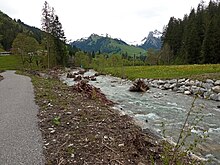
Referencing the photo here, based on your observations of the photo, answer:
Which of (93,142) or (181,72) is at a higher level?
(93,142)

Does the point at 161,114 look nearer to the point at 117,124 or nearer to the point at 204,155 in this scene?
the point at 117,124

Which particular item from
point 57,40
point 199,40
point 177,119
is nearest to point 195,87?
point 177,119

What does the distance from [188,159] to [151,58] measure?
78666 millimetres

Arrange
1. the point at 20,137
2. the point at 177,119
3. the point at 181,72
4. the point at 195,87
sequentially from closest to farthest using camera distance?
the point at 20,137 < the point at 177,119 < the point at 195,87 < the point at 181,72

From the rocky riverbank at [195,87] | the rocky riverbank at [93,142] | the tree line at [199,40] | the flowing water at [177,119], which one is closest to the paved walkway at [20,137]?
the rocky riverbank at [93,142]

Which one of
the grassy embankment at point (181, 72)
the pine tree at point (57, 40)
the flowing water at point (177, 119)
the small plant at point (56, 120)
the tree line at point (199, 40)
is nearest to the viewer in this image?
the flowing water at point (177, 119)

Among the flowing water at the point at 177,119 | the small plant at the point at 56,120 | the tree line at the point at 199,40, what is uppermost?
the tree line at the point at 199,40

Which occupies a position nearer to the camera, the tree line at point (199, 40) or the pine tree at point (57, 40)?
the tree line at point (199, 40)

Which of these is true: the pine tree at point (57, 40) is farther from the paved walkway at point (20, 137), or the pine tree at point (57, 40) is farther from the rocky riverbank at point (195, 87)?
the paved walkway at point (20, 137)

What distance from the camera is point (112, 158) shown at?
5238 mm

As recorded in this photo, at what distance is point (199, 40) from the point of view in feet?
193

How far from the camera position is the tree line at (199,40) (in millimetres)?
51969

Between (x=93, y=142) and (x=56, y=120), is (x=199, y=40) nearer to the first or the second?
(x=56, y=120)

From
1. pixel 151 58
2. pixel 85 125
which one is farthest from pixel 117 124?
pixel 151 58
